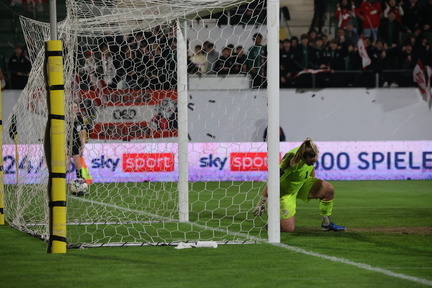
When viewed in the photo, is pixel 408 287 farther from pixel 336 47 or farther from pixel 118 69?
pixel 336 47

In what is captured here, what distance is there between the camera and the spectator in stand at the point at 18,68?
1819cm

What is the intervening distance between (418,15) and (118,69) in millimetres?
10469

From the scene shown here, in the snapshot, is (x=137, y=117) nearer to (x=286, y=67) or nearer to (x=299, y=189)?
(x=286, y=67)

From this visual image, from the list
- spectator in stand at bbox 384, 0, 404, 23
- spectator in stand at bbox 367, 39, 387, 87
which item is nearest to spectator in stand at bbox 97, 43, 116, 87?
spectator in stand at bbox 367, 39, 387, 87

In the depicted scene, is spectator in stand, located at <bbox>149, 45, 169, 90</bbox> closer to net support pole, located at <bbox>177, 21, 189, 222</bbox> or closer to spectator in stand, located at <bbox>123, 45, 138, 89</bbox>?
spectator in stand, located at <bbox>123, 45, 138, 89</bbox>

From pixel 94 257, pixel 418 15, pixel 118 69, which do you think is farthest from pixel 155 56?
pixel 418 15

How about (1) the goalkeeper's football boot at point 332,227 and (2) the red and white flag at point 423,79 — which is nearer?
(1) the goalkeeper's football boot at point 332,227

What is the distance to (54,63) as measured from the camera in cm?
730

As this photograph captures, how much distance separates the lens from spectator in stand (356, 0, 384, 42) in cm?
2002

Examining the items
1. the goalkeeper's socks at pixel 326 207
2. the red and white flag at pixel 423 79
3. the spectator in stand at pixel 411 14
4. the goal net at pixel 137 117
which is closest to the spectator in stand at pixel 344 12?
the spectator in stand at pixel 411 14

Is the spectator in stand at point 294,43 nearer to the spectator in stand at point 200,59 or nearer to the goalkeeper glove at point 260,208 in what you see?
the spectator in stand at point 200,59

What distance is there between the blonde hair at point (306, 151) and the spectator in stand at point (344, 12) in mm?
11574

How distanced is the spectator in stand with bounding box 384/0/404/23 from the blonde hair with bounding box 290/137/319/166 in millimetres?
12030

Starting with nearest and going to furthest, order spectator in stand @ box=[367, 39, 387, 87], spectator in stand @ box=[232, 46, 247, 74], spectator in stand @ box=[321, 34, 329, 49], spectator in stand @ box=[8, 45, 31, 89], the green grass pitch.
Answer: the green grass pitch
spectator in stand @ box=[232, 46, 247, 74]
spectator in stand @ box=[8, 45, 31, 89]
spectator in stand @ box=[367, 39, 387, 87]
spectator in stand @ box=[321, 34, 329, 49]
